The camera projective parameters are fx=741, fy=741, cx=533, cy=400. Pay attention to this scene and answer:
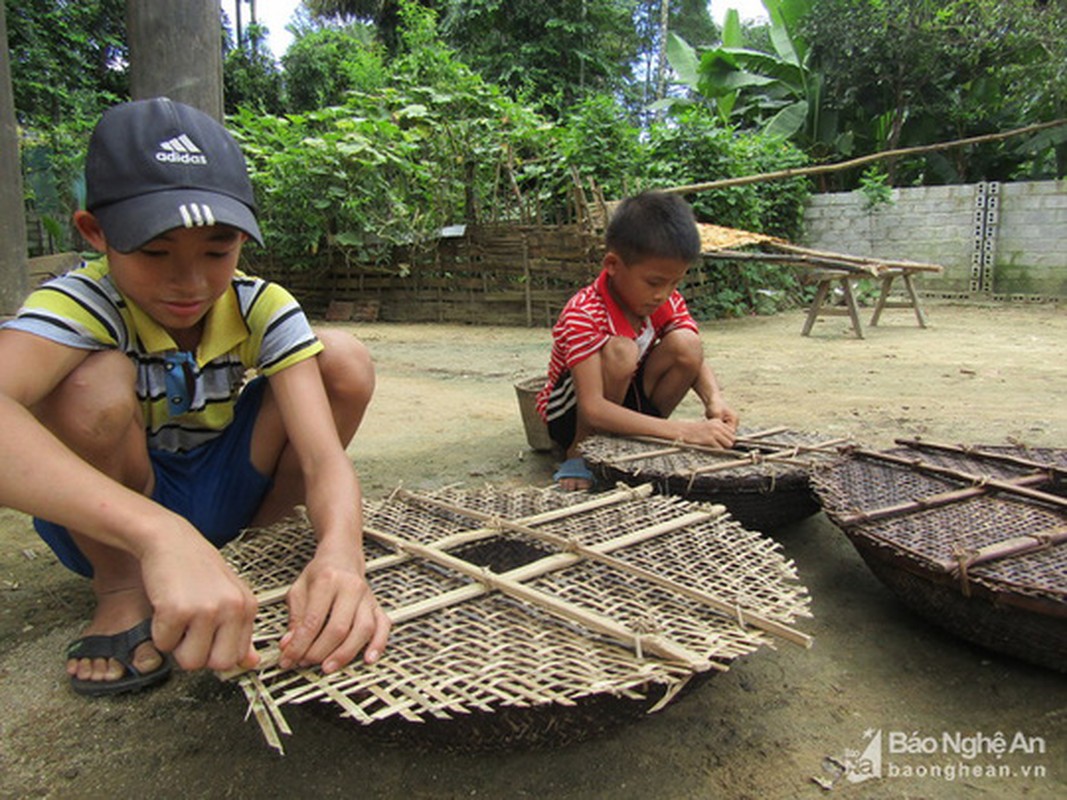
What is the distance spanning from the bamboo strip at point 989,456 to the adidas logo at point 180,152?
184 centimetres

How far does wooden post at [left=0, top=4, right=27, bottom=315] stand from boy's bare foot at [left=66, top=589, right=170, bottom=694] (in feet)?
6.03

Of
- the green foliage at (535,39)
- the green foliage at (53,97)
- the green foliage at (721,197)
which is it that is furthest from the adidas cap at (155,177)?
the green foliage at (535,39)

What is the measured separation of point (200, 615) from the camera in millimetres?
928

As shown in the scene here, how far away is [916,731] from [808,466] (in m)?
0.72

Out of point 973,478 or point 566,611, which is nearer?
point 566,611

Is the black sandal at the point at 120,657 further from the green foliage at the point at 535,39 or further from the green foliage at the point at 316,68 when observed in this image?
the green foliage at the point at 316,68

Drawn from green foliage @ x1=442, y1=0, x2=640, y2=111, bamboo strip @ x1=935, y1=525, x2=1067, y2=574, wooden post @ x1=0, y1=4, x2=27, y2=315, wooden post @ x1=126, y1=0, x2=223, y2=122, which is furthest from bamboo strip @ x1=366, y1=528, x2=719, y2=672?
green foliage @ x1=442, y1=0, x2=640, y2=111

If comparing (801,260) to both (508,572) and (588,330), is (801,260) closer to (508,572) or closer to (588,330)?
(588,330)

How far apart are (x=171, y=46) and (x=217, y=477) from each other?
4.50 feet

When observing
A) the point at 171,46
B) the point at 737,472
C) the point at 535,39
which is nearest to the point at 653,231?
the point at 737,472

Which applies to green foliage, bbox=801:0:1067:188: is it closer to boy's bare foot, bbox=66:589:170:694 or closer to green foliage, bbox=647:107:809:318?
green foliage, bbox=647:107:809:318

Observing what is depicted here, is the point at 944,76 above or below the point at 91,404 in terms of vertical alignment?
above

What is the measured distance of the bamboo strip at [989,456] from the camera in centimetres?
175

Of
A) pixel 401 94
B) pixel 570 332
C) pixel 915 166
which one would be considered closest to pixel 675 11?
pixel 915 166
